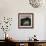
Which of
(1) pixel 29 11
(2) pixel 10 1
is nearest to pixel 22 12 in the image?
(1) pixel 29 11

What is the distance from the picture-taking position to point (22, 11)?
4.67 metres

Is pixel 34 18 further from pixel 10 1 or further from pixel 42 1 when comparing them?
pixel 10 1

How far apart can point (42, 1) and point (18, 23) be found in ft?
3.73

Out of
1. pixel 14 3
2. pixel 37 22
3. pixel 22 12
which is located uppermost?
pixel 14 3

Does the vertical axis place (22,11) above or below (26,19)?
above

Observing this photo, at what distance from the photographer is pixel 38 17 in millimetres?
4688

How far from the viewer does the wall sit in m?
4.63

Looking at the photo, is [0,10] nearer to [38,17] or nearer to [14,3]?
[14,3]

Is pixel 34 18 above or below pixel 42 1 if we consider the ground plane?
below

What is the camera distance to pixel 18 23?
4.65 m

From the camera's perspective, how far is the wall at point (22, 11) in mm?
4633

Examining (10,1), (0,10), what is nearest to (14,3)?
(10,1)

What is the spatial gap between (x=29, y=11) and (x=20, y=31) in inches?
29.6

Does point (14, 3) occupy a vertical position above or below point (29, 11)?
above
